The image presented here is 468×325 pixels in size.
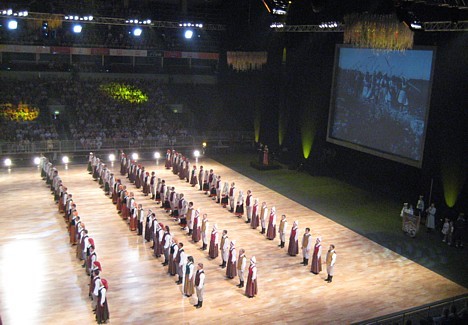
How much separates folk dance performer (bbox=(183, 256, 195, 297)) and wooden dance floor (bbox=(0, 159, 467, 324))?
0.61 ft

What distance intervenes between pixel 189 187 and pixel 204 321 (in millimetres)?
10768

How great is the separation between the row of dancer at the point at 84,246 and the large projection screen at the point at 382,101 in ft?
35.7

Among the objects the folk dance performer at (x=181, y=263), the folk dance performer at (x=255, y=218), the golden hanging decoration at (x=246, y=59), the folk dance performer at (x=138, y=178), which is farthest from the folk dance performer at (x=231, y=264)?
the golden hanging decoration at (x=246, y=59)

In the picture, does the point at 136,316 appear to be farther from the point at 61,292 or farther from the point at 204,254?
the point at 204,254

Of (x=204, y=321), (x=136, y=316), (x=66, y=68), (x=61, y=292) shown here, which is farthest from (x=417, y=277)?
(x=66, y=68)

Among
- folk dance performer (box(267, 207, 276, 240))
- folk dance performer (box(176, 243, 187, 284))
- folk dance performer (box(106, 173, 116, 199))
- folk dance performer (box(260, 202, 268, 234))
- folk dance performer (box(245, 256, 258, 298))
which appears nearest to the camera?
folk dance performer (box(245, 256, 258, 298))

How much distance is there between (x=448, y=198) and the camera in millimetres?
16953

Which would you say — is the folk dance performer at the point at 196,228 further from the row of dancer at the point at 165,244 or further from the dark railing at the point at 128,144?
the dark railing at the point at 128,144

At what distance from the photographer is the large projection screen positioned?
59.4 ft

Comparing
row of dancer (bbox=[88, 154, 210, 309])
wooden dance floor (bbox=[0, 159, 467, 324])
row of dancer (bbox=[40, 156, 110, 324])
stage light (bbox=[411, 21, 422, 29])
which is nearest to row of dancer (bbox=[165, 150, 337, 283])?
wooden dance floor (bbox=[0, 159, 467, 324])

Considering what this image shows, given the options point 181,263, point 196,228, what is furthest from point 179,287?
point 196,228

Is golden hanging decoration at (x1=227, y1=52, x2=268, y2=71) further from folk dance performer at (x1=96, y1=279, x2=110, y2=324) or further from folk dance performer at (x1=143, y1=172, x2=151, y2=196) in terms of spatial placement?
folk dance performer at (x1=96, y1=279, x2=110, y2=324)

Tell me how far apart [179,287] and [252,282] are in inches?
65.3

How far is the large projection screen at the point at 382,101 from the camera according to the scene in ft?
→ 59.4
